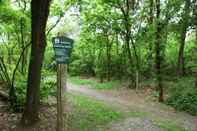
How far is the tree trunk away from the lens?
597cm

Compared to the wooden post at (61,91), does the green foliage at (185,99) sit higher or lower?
lower

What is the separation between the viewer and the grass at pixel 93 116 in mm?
6772

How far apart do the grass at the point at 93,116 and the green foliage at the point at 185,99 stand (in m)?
2.13

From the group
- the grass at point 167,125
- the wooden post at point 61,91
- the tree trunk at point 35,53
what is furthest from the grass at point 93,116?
the wooden post at point 61,91

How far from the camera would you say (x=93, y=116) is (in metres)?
7.77

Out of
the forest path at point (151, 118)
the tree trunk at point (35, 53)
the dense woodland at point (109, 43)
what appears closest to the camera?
the tree trunk at point (35, 53)

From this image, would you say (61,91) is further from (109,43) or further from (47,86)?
(109,43)

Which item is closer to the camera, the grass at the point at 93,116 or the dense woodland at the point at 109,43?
the dense woodland at the point at 109,43

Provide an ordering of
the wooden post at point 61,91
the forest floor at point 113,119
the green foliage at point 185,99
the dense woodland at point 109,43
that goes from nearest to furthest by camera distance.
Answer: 1. the wooden post at point 61,91
2. the dense woodland at point 109,43
3. the forest floor at point 113,119
4. the green foliage at point 185,99

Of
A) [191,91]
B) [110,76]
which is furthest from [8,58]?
[110,76]

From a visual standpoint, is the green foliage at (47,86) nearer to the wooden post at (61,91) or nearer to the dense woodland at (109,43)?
the dense woodland at (109,43)

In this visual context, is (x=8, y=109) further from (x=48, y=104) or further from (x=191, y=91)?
(x=191, y=91)

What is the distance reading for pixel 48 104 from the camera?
27.9 feet

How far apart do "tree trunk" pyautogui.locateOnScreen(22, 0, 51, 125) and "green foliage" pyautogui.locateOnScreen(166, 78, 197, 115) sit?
583 centimetres
